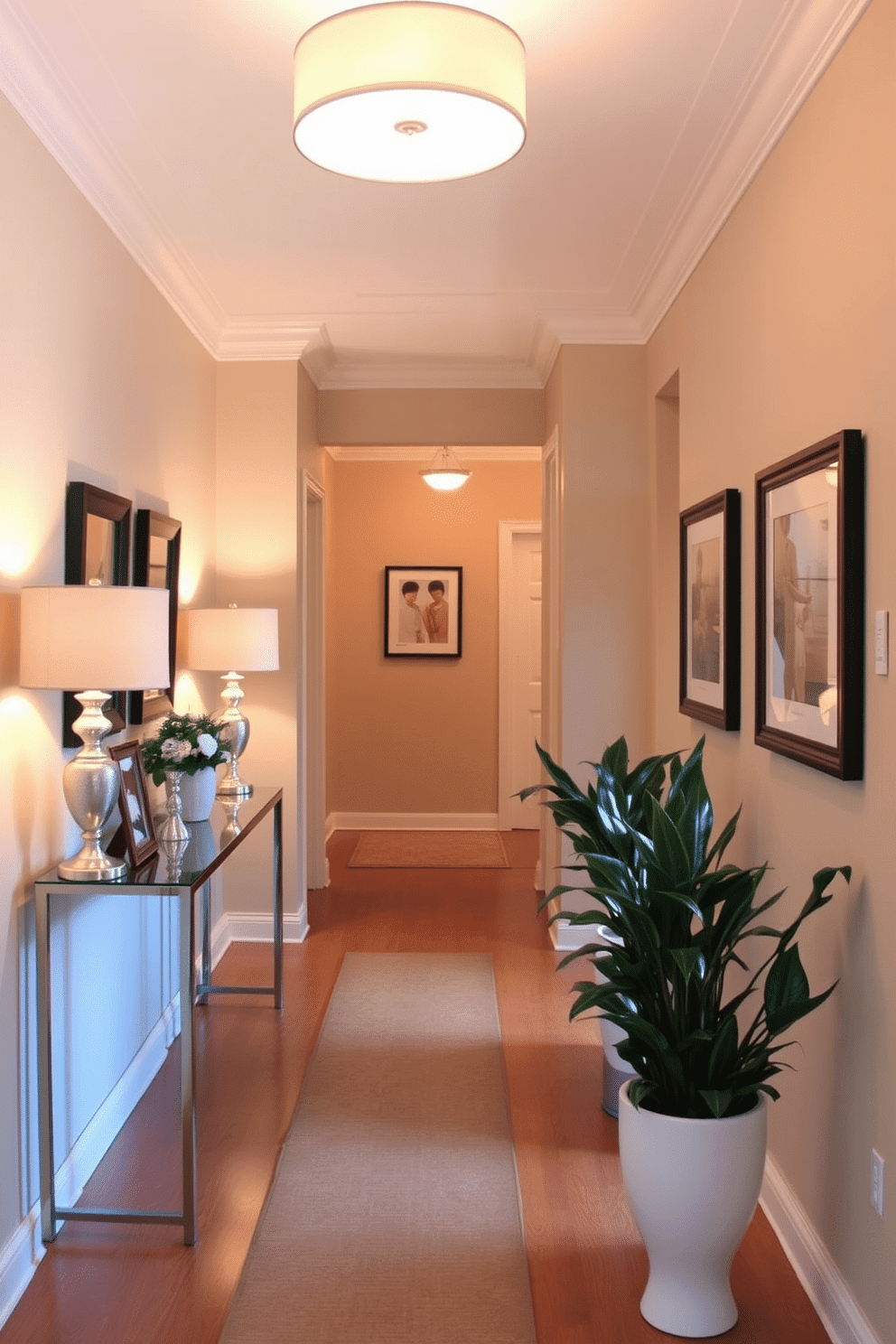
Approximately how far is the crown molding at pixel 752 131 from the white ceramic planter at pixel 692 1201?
6.98 ft

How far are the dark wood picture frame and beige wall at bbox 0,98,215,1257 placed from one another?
4cm

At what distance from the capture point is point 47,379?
105 inches

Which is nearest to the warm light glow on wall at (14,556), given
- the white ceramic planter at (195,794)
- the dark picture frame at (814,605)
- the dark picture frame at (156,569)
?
the dark picture frame at (156,569)

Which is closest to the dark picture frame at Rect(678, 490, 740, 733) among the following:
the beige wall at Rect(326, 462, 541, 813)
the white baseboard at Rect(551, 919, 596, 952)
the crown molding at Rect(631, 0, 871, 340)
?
the crown molding at Rect(631, 0, 871, 340)

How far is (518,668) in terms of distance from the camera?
24.7ft

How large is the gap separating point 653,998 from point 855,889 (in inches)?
19.5

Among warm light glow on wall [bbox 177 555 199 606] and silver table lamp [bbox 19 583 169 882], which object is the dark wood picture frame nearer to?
silver table lamp [bbox 19 583 169 882]

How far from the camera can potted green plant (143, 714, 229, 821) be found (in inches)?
125

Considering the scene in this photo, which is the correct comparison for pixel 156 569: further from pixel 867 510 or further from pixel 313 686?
pixel 867 510

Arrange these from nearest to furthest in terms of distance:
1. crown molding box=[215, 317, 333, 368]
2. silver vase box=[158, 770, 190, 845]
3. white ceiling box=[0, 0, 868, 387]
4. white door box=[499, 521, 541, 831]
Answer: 1. white ceiling box=[0, 0, 868, 387]
2. silver vase box=[158, 770, 190, 845]
3. crown molding box=[215, 317, 333, 368]
4. white door box=[499, 521, 541, 831]

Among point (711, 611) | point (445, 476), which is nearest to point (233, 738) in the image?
point (711, 611)

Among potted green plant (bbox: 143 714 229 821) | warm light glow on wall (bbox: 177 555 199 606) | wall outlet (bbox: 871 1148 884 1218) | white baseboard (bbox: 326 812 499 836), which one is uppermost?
warm light glow on wall (bbox: 177 555 199 606)

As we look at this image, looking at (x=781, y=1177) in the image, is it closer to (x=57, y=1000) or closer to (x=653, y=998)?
(x=653, y=998)

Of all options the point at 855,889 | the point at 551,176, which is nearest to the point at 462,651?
the point at 551,176
